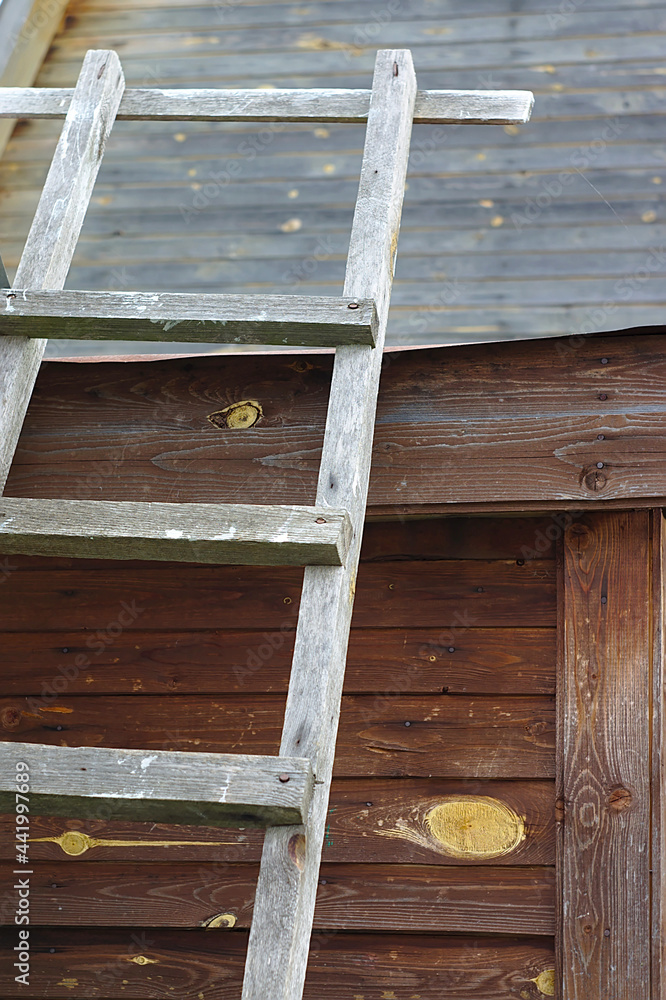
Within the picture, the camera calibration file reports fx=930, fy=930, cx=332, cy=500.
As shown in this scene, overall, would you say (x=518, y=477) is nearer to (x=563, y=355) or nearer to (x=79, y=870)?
(x=563, y=355)

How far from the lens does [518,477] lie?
204cm

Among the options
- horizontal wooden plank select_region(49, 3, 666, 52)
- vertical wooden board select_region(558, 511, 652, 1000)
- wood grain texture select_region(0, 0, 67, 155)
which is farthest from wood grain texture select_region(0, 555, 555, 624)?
horizontal wooden plank select_region(49, 3, 666, 52)

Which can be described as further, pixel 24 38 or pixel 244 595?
pixel 24 38

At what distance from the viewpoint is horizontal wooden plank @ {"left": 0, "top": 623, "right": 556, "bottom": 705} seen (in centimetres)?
226

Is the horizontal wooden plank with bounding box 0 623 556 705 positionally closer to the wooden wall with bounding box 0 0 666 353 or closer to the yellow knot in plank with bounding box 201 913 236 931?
the yellow knot in plank with bounding box 201 913 236 931

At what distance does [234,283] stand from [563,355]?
97 centimetres

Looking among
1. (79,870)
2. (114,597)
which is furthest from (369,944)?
(114,597)

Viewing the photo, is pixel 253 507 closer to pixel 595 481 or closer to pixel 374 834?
pixel 595 481

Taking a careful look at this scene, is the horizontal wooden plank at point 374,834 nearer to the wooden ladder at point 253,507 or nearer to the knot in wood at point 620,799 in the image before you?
the knot in wood at point 620,799

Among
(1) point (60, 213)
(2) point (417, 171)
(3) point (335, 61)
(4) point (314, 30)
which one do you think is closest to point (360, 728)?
(1) point (60, 213)

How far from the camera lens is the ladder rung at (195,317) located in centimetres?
158

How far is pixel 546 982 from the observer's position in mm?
2121

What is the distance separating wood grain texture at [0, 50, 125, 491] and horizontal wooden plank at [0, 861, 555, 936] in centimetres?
123

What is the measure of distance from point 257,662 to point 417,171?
145 cm
